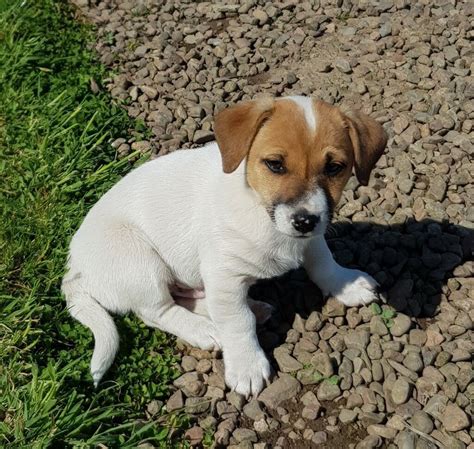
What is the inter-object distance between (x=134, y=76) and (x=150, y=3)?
1.20m

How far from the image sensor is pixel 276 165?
378cm

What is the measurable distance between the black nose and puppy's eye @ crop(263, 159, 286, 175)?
26 centimetres

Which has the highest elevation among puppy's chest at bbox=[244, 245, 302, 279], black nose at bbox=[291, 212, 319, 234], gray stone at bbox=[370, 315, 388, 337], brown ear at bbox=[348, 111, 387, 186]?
brown ear at bbox=[348, 111, 387, 186]

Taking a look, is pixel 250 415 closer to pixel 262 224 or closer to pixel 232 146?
pixel 262 224

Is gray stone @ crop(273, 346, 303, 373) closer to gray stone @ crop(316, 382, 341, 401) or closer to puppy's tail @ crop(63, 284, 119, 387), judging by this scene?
gray stone @ crop(316, 382, 341, 401)

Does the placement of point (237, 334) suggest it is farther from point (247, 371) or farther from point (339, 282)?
point (339, 282)

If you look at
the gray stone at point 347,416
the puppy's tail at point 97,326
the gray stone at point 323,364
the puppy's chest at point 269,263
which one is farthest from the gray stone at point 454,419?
the puppy's tail at point 97,326

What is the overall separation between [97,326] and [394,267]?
84.1 inches

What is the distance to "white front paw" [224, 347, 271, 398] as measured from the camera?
14.4ft

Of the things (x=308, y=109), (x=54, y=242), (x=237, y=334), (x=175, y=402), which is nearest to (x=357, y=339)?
(x=237, y=334)

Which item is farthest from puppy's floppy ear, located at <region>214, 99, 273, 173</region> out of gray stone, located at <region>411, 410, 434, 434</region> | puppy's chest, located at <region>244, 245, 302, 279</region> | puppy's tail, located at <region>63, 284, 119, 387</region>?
gray stone, located at <region>411, 410, 434, 434</region>

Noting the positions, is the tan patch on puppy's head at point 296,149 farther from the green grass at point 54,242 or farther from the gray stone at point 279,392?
the green grass at point 54,242

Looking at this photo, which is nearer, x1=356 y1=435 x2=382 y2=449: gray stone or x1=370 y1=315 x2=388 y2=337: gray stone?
x1=356 y1=435 x2=382 y2=449: gray stone

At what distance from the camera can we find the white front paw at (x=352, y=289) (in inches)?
188
